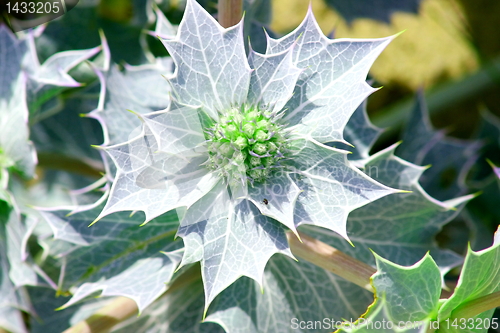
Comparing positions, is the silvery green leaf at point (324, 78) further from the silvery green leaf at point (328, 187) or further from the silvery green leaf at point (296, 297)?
the silvery green leaf at point (296, 297)

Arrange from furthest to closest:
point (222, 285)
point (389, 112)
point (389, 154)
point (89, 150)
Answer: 1. point (389, 112)
2. point (89, 150)
3. point (389, 154)
4. point (222, 285)

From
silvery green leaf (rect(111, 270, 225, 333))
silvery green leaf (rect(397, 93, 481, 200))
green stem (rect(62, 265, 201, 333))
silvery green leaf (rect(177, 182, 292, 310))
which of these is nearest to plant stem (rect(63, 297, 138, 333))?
green stem (rect(62, 265, 201, 333))

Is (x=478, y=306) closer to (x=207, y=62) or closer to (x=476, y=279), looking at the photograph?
(x=476, y=279)

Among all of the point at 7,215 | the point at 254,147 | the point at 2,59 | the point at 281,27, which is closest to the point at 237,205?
the point at 254,147

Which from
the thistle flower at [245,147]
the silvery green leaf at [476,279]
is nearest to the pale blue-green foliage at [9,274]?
the thistle flower at [245,147]

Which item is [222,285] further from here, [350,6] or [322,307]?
[350,6]
